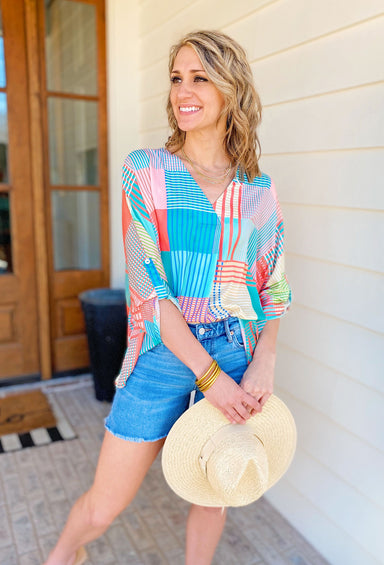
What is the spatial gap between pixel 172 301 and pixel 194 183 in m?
0.34

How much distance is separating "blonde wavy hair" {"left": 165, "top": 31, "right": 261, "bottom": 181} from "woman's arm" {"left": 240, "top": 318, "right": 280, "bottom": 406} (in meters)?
0.48

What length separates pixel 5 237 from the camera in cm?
308

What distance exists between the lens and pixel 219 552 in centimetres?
189

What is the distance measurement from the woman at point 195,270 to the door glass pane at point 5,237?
1934 mm

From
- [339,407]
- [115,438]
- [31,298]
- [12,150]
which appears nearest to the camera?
[115,438]

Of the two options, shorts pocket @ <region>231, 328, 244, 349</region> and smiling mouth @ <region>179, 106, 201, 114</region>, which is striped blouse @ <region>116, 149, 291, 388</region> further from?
smiling mouth @ <region>179, 106, 201, 114</region>

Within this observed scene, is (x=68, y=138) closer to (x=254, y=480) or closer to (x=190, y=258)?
(x=190, y=258)

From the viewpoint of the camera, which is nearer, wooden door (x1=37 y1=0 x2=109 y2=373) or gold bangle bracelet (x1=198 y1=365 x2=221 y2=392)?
gold bangle bracelet (x1=198 y1=365 x2=221 y2=392)

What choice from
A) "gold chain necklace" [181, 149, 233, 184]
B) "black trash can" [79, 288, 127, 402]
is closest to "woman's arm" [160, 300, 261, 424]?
"gold chain necklace" [181, 149, 233, 184]

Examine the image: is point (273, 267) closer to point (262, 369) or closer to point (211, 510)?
point (262, 369)

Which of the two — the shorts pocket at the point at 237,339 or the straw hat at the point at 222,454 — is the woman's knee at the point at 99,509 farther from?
the shorts pocket at the point at 237,339

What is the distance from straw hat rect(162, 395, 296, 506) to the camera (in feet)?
3.87

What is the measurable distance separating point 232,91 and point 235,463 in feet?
3.20

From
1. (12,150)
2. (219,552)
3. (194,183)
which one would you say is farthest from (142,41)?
(219,552)
